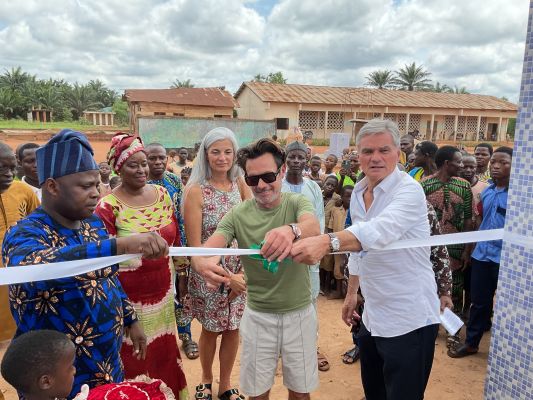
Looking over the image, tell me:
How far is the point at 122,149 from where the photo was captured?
2.90 metres

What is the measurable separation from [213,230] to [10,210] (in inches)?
85.4

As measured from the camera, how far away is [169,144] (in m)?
19.6

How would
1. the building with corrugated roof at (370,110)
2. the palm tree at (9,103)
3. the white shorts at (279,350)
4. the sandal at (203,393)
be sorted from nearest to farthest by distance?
the white shorts at (279,350), the sandal at (203,393), the building with corrugated roof at (370,110), the palm tree at (9,103)

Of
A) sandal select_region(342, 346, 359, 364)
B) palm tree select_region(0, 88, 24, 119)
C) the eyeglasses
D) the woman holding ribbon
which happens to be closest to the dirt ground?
sandal select_region(342, 346, 359, 364)

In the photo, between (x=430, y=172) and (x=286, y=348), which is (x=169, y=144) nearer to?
(x=430, y=172)

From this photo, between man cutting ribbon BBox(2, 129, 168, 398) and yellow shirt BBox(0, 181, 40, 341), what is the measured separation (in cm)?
240

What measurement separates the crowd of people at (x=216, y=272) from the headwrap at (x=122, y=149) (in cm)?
1

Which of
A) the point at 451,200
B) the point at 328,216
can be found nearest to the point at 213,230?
the point at 451,200

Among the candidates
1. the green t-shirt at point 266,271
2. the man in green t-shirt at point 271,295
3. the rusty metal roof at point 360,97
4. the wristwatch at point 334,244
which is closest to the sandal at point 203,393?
the man in green t-shirt at point 271,295

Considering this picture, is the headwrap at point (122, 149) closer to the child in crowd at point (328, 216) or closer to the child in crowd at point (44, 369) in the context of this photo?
the child in crowd at point (44, 369)

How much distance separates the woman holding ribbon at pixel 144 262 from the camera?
9.15 feet

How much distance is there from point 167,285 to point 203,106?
25812mm

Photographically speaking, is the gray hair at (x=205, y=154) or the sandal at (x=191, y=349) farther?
the sandal at (x=191, y=349)

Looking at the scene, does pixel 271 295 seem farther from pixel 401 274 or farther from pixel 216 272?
pixel 401 274
